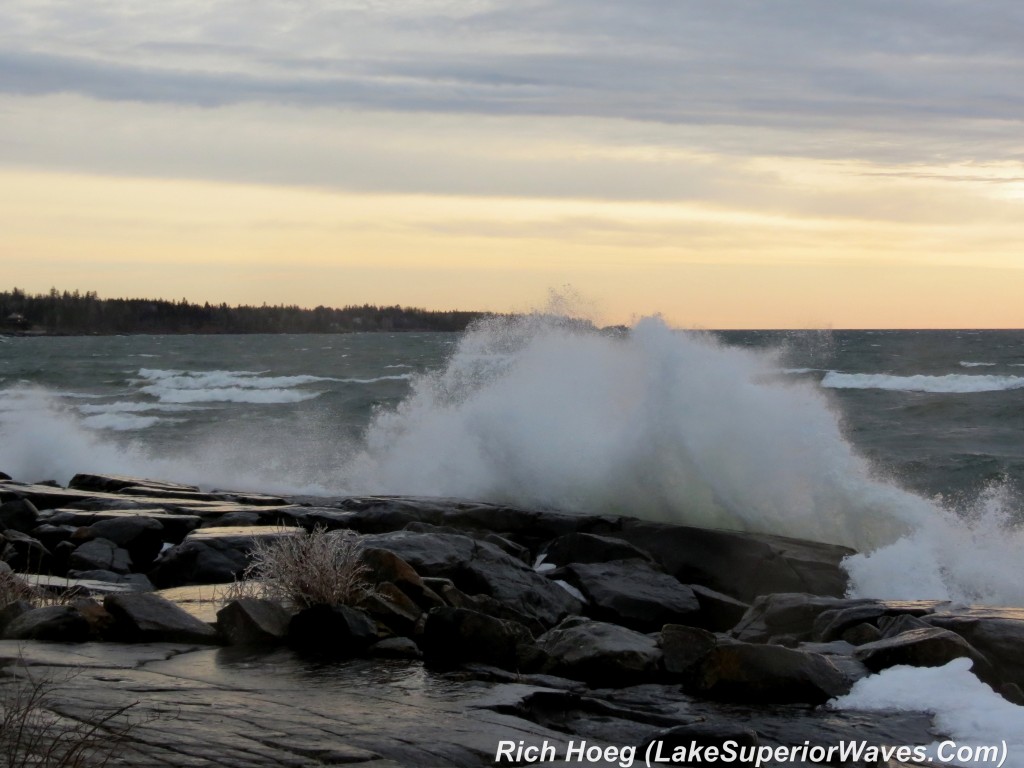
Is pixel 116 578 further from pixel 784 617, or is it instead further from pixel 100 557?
pixel 784 617

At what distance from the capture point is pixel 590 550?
1248 centimetres

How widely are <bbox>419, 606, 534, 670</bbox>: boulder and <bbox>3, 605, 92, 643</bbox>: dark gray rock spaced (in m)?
2.27

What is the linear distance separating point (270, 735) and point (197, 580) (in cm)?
557

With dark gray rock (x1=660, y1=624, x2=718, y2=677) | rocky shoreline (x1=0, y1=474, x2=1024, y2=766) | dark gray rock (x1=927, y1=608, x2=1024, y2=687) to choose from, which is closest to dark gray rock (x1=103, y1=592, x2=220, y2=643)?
rocky shoreline (x1=0, y1=474, x2=1024, y2=766)

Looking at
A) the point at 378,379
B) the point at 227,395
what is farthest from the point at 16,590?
the point at 378,379

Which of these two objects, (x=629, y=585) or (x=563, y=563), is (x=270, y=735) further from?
(x=563, y=563)

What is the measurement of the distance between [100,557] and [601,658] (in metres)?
5.94

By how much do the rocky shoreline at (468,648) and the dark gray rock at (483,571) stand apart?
0.08ft

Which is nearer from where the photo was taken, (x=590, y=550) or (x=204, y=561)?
(x=204, y=561)

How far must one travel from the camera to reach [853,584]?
12.5 metres

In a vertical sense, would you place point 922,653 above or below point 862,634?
above

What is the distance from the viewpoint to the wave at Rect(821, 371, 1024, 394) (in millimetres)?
51688

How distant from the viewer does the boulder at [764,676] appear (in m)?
7.48

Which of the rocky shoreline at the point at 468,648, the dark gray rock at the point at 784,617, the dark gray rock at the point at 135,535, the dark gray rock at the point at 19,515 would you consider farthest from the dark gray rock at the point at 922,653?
the dark gray rock at the point at 19,515
